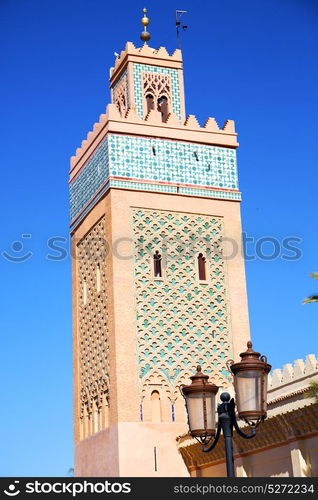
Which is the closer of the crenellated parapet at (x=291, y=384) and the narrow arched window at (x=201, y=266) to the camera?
the crenellated parapet at (x=291, y=384)

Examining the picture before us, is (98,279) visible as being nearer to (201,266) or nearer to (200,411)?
(201,266)

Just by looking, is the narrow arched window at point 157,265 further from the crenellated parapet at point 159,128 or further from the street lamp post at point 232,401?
the street lamp post at point 232,401

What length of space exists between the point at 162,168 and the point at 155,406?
12.6 ft

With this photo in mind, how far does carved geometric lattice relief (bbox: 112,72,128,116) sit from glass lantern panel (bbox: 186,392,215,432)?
32.3ft

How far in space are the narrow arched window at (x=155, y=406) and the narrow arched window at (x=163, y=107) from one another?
16.3ft

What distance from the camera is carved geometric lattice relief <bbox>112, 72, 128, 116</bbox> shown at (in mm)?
15362

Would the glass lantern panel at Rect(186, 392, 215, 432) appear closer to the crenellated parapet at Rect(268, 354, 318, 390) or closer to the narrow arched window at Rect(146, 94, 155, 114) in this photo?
the crenellated parapet at Rect(268, 354, 318, 390)

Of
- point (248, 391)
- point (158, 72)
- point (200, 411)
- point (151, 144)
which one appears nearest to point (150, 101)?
point (158, 72)

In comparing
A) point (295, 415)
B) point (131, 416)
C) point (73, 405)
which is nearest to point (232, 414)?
point (295, 415)

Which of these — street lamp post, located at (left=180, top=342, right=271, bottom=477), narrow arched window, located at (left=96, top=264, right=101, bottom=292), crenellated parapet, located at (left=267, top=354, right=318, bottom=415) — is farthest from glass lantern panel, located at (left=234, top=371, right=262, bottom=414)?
narrow arched window, located at (left=96, top=264, right=101, bottom=292)

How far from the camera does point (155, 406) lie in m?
13.2

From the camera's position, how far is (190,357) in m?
13.6

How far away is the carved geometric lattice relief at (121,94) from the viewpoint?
15.4 meters

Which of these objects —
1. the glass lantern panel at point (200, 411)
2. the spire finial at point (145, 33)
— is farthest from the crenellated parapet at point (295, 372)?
the spire finial at point (145, 33)
